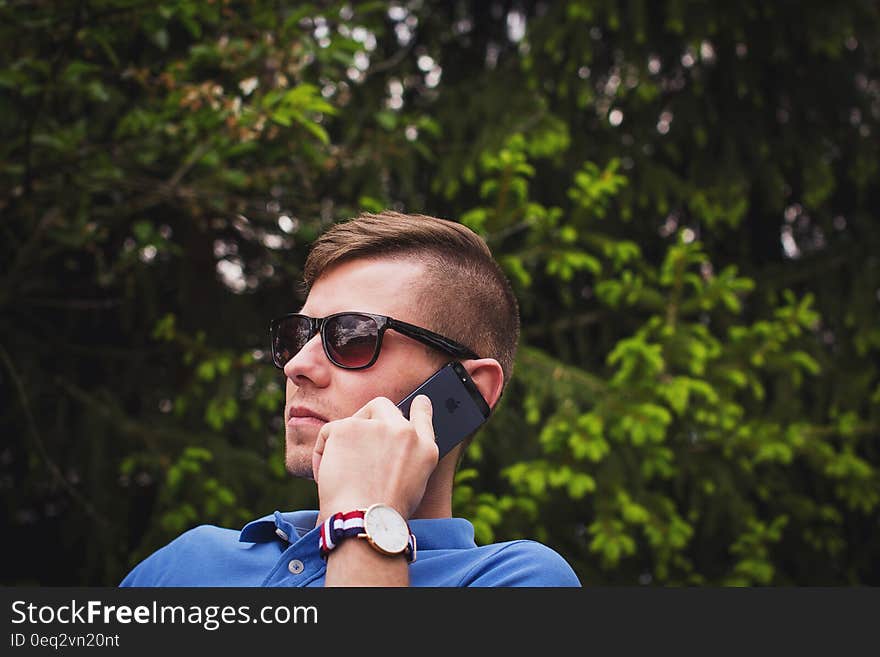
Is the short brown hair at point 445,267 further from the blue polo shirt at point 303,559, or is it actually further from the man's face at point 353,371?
the blue polo shirt at point 303,559

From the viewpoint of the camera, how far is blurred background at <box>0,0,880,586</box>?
11.9ft

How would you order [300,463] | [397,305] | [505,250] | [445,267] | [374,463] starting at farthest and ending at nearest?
[505,250] → [445,267] → [397,305] → [300,463] → [374,463]

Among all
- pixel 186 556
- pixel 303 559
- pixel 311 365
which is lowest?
pixel 303 559

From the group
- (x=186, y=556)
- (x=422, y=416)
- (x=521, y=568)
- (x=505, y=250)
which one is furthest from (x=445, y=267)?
(x=505, y=250)

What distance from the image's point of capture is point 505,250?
193 inches

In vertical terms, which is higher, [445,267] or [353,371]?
[445,267]

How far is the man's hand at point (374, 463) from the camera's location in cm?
150

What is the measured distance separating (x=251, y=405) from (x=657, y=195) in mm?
2642

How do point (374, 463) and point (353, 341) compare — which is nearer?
point (374, 463)

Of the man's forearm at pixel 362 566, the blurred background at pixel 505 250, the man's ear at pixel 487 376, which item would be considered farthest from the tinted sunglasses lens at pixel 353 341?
the blurred background at pixel 505 250

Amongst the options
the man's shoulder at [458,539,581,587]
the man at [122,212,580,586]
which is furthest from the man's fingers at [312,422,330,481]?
the man's shoulder at [458,539,581,587]

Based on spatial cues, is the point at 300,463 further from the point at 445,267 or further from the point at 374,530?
the point at 445,267

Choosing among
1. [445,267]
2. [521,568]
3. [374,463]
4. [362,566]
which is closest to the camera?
[362,566]

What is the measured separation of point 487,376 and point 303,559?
1.80 feet
